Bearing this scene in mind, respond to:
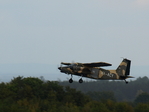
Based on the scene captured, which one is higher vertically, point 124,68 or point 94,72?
point 124,68

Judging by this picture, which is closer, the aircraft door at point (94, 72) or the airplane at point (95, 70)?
the airplane at point (95, 70)

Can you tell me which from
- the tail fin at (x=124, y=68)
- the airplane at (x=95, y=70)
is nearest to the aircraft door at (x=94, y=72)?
the airplane at (x=95, y=70)

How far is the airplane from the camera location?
2126 inches

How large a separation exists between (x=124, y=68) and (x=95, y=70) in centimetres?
687

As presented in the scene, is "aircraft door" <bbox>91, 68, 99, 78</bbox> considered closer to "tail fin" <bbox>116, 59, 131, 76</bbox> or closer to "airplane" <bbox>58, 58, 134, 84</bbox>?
"airplane" <bbox>58, 58, 134, 84</bbox>

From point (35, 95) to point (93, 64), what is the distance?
173 feet

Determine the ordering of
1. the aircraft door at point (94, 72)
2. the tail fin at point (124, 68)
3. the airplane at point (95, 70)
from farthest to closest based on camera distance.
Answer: the tail fin at point (124, 68) < the aircraft door at point (94, 72) < the airplane at point (95, 70)

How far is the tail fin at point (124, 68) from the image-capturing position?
6092 cm

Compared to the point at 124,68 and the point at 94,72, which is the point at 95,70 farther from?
the point at 124,68

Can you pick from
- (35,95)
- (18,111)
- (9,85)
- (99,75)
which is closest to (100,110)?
(18,111)

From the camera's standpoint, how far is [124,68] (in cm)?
6141

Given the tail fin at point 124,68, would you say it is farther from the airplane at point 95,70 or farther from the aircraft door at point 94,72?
the aircraft door at point 94,72

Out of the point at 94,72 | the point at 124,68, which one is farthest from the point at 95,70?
the point at 124,68

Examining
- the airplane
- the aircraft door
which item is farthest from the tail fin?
the aircraft door
